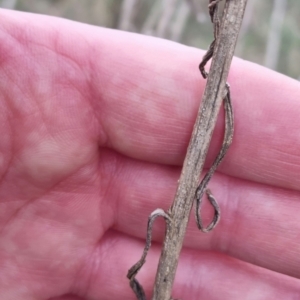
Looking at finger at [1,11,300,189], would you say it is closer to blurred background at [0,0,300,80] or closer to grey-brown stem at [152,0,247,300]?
grey-brown stem at [152,0,247,300]

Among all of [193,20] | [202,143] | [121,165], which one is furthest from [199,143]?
[193,20]

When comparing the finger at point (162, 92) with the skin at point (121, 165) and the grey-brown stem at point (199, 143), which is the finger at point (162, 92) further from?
the grey-brown stem at point (199, 143)

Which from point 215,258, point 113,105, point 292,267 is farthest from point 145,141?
point 292,267

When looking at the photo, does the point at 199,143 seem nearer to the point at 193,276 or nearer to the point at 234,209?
the point at 234,209

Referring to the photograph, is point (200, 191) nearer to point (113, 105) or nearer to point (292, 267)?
point (113, 105)

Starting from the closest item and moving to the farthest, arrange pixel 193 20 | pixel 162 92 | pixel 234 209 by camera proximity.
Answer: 1. pixel 162 92
2. pixel 234 209
3. pixel 193 20

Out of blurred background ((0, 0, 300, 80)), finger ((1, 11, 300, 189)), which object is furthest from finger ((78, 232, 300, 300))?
blurred background ((0, 0, 300, 80))
